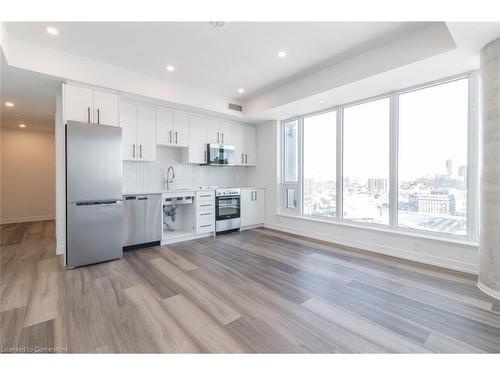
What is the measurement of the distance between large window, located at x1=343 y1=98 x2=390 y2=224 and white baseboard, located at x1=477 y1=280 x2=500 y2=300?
4.67 feet

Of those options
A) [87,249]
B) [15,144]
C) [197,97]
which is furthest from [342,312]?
[15,144]

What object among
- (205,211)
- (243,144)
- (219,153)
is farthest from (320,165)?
(205,211)

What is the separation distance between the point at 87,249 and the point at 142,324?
74.1 inches

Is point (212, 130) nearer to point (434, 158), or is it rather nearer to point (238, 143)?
point (238, 143)

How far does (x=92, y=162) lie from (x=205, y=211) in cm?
212

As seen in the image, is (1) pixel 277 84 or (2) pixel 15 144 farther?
(2) pixel 15 144

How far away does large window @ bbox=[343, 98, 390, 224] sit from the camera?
3.84 meters

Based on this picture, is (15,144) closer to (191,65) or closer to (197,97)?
(197,97)

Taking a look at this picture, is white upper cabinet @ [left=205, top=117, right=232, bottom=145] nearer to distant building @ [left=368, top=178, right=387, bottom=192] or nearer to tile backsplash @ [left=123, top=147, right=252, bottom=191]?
tile backsplash @ [left=123, top=147, right=252, bottom=191]

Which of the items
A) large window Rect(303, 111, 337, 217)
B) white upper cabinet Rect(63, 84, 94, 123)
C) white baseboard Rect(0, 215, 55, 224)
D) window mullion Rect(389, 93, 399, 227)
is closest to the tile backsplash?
white upper cabinet Rect(63, 84, 94, 123)

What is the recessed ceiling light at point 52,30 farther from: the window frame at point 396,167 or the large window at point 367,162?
→ the large window at point 367,162

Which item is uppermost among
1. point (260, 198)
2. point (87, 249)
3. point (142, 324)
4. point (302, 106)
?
point (302, 106)

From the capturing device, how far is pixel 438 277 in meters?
2.75

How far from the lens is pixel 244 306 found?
7.06 ft
